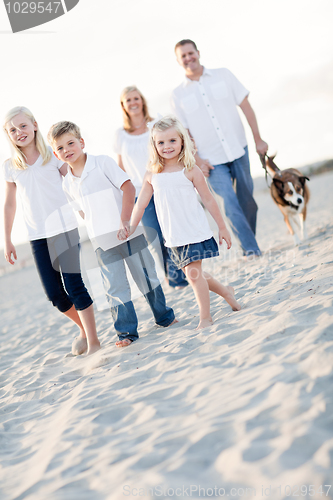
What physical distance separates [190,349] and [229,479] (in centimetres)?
124

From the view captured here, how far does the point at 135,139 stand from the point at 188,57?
118cm

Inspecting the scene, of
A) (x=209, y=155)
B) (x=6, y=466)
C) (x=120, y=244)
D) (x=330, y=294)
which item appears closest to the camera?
(x=6, y=466)

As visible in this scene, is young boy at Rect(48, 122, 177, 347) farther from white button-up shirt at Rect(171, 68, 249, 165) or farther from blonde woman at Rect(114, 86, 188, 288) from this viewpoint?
white button-up shirt at Rect(171, 68, 249, 165)

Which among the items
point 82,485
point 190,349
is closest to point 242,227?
point 190,349

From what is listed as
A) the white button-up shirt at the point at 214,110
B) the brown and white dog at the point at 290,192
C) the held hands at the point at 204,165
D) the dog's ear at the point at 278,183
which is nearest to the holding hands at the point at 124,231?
the held hands at the point at 204,165

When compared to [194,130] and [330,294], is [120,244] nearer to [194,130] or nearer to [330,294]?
[330,294]

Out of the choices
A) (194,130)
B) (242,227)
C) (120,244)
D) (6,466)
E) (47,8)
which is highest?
(47,8)

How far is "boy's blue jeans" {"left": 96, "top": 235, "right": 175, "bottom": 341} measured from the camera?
10.4 ft

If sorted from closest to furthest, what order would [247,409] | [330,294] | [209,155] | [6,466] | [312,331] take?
[247,409] < [6,466] < [312,331] < [330,294] < [209,155]

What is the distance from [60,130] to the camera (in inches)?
118

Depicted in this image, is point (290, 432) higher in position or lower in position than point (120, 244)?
lower

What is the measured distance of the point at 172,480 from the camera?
56.3 inches

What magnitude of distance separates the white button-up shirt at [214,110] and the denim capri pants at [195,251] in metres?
2.04

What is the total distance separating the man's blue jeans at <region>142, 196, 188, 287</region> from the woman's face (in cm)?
86
